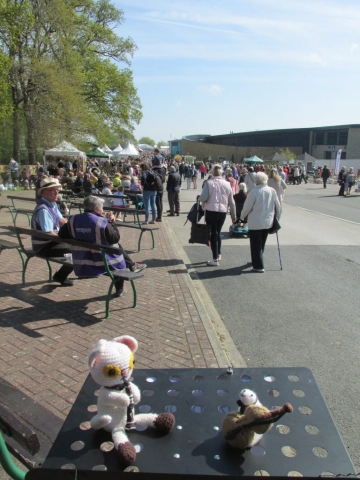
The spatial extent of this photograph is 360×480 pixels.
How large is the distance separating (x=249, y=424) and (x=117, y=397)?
554mm

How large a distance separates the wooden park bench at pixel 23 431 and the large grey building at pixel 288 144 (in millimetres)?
80845

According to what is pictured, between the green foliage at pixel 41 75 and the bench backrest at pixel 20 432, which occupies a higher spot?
the green foliage at pixel 41 75

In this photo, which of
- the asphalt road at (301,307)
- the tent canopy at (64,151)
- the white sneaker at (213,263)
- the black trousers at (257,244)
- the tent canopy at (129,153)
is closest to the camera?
the asphalt road at (301,307)

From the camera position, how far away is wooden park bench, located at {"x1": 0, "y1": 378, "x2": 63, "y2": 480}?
1536 mm

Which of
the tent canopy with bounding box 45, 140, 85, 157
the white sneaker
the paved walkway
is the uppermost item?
the tent canopy with bounding box 45, 140, 85, 157

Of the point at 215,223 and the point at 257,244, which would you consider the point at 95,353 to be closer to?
the point at 257,244

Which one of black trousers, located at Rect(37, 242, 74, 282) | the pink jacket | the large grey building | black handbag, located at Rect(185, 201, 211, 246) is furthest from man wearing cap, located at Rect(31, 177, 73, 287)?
the large grey building

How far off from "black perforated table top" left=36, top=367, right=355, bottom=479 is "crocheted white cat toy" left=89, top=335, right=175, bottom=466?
37 millimetres

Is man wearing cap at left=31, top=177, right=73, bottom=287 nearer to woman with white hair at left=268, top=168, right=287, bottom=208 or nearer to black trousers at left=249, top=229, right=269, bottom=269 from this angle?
black trousers at left=249, top=229, right=269, bottom=269

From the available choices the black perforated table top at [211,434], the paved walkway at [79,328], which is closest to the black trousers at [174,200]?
the paved walkway at [79,328]

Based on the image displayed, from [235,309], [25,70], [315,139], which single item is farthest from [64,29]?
[315,139]

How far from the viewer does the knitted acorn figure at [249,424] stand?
4.65ft

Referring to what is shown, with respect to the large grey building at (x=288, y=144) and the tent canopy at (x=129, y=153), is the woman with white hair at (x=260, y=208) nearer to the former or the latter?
the tent canopy at (x=129, y=153)

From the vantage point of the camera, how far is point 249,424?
141 centimetres
